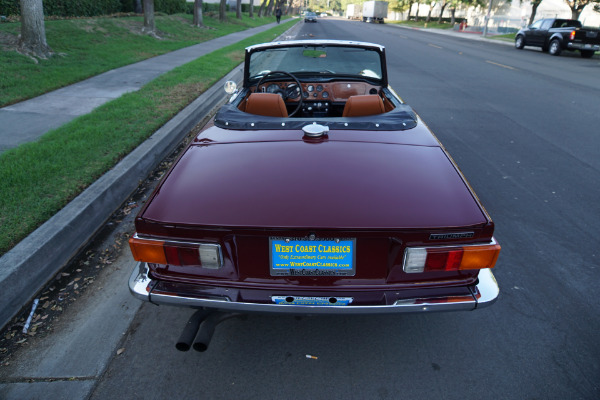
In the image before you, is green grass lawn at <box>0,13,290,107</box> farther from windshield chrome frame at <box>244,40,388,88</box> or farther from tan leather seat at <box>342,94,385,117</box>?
tan leather seat at <box>342,94,385,117</box>

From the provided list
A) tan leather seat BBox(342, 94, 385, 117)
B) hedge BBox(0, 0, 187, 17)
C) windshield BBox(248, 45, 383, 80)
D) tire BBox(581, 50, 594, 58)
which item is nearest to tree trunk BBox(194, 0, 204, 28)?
hedge BBox(0, 0, 187, 17)

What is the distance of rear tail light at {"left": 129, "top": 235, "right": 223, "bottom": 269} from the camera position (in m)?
1.95

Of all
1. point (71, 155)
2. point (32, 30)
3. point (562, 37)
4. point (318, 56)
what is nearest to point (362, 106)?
point (318, 56)

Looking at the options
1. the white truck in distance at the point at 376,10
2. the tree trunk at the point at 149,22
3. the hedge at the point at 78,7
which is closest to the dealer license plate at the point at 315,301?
the tree trunk at the point at 149,22

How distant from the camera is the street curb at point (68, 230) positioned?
2.63m

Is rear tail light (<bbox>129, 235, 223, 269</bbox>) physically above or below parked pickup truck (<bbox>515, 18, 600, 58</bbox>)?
below

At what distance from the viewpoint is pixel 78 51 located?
39.0 ft

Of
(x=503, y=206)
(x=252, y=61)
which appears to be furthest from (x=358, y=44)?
(x=503, y=206)

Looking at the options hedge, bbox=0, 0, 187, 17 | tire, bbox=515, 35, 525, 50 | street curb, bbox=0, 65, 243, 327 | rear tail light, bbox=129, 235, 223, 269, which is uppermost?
hedge, bbox=0, 0, 187, 17

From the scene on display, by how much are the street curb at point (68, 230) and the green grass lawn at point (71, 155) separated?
14 centimetres

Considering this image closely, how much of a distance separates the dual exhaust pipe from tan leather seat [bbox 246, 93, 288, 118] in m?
1.53

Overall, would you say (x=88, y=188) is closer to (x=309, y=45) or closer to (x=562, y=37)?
(x=309, y=45)

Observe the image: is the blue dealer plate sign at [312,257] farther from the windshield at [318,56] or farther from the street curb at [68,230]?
the windshield at [318,56]

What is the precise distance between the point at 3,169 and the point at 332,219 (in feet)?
12.8
